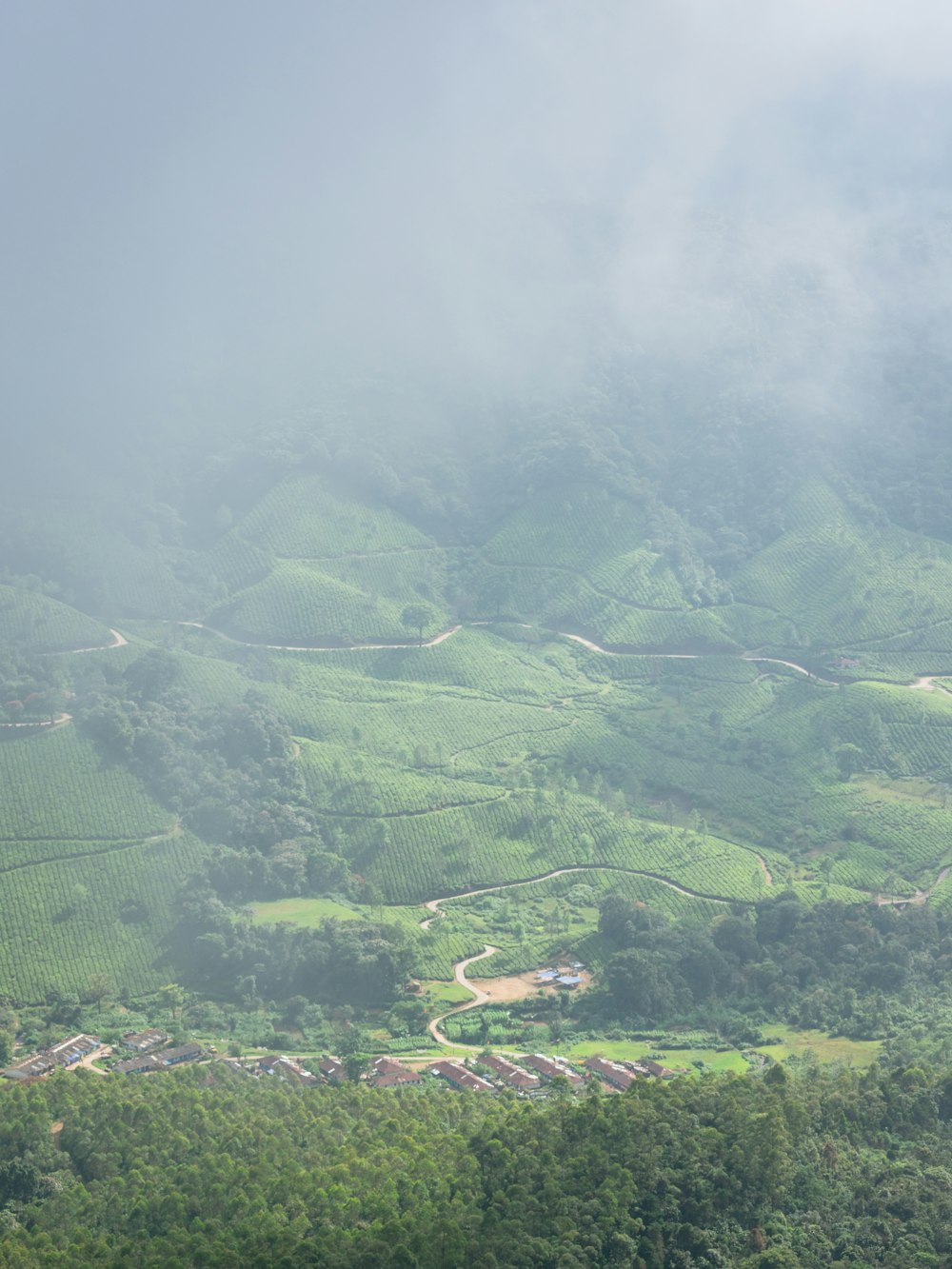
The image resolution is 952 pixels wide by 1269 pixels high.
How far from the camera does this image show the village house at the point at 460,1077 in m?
70.5

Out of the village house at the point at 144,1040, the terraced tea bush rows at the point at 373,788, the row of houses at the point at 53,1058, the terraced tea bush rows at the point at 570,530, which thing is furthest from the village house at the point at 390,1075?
the terraced tea bush rows at the point at 570,530

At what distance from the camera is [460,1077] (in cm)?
7175

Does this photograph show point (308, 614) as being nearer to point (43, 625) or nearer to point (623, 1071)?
point (43, 625)

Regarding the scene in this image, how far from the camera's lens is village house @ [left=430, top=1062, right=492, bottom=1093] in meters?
70.5

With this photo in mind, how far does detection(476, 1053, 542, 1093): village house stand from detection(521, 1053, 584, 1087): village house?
2.34 ft

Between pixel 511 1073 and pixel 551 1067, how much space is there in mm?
2284

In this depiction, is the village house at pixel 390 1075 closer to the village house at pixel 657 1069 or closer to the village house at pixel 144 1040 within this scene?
the village house at pixel 144 1040

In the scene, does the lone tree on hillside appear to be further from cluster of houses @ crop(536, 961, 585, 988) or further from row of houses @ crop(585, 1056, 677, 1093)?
row of houses @ crop(585, 1056, 677, 1093)

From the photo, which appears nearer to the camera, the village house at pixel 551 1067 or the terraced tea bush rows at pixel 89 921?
the village house at pixel 551 1067

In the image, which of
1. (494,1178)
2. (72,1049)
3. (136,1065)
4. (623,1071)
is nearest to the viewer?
(494,1178)

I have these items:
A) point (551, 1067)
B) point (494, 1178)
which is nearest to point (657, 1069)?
point (551, 1067)

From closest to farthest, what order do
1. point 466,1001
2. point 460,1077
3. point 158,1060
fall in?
1. point 460,1077
2. point 158,1060
3. point 466,1001

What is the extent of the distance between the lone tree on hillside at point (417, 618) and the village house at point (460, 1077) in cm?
5654

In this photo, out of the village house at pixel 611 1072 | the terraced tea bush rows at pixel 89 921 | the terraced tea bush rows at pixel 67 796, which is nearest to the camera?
the village house at pixel 611 1072
